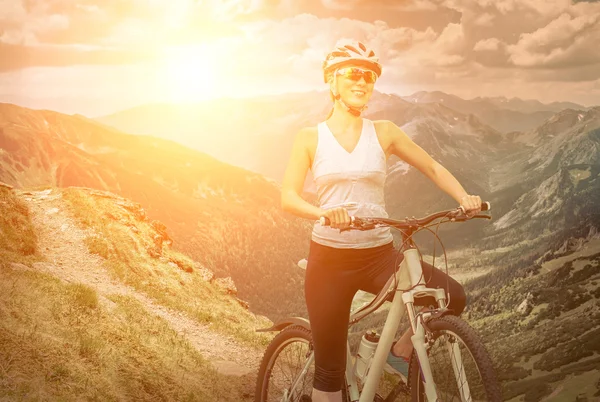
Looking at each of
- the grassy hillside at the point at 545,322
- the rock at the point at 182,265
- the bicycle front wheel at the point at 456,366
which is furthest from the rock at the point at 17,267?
the grassy hillside at the point at 545,322

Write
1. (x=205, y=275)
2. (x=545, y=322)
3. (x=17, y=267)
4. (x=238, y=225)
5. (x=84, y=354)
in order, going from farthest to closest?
(x=545, y=322)
(x=238, y=225)
(x=205, y=275)
(x=17, y=267)
(x=84, y=354)

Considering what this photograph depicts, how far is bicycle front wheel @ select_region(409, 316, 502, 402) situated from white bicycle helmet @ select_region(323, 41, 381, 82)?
5.70ft

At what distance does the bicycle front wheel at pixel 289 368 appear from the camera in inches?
168

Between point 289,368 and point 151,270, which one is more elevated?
point 289,368

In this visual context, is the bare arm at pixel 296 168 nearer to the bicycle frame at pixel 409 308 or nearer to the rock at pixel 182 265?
the bicycle frame at pixel 409 308

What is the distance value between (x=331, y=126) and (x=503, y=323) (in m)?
83.7

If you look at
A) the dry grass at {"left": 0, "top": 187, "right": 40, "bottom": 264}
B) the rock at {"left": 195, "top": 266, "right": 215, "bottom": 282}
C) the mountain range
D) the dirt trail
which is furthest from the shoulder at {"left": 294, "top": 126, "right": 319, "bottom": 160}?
the mountain range

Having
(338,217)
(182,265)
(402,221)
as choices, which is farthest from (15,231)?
(402,221)

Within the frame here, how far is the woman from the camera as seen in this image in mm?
3514

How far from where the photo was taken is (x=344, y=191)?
3541 millimetres

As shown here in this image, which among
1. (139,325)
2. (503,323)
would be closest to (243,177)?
(503,323)

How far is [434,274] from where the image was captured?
3293 mm

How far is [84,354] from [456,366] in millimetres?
4900

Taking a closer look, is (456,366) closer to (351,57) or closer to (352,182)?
(352,182)
